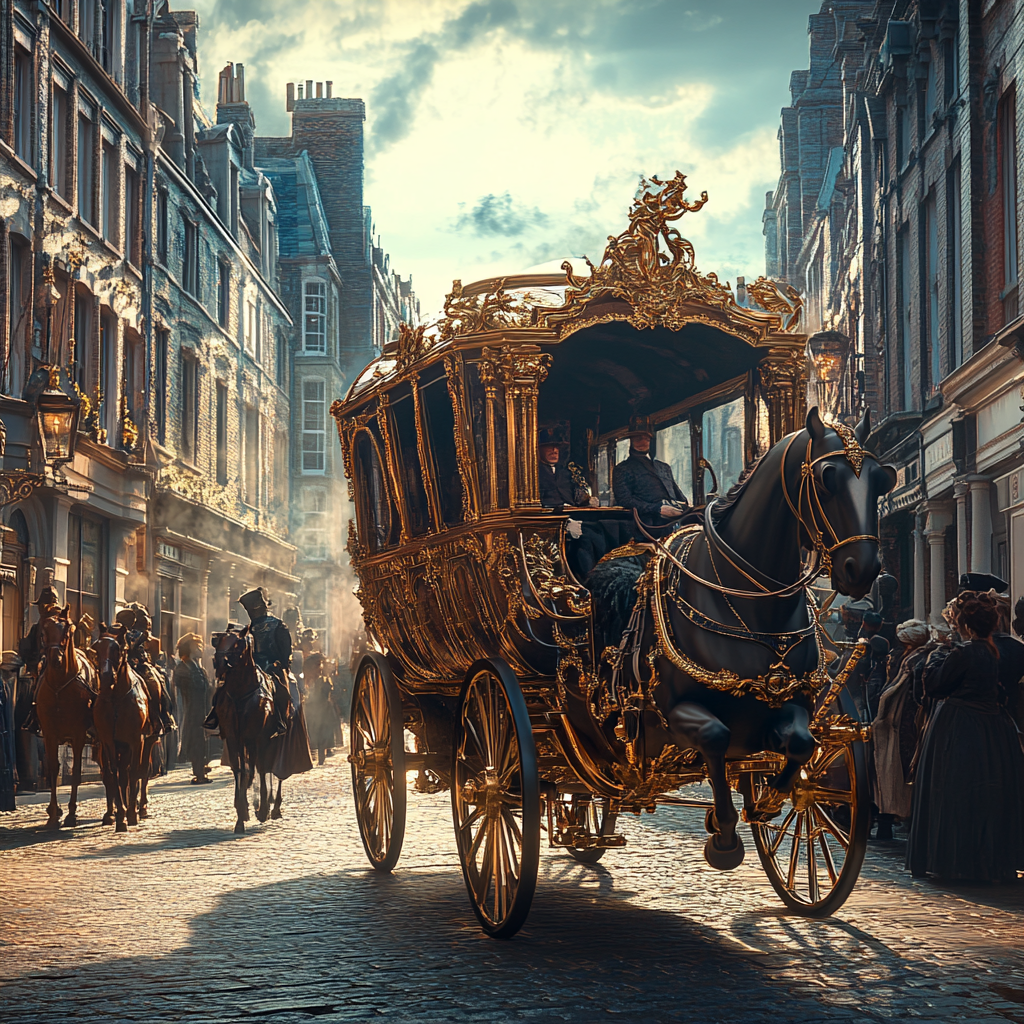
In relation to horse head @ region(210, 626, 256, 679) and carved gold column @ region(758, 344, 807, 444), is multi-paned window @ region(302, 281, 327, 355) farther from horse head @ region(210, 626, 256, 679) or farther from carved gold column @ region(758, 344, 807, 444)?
carved gold column @ region(758, 344, 807, 444)

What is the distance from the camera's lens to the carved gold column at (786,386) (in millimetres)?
8961

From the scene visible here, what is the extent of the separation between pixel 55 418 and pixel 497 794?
36.3 feet

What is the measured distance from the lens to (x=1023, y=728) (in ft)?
32.9

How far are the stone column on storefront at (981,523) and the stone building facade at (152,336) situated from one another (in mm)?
11944

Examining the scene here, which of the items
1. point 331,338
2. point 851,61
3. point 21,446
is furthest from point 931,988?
point 331,338

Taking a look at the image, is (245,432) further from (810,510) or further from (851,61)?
(810,510)

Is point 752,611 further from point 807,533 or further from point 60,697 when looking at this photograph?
point 60,697

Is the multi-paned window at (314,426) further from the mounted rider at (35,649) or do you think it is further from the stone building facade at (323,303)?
the mounted rider at (35,649)

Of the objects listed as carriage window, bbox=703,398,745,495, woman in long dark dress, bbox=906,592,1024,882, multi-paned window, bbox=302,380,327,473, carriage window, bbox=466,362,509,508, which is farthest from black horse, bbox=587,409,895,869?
multi-paned window, bbox=302,380,327,473

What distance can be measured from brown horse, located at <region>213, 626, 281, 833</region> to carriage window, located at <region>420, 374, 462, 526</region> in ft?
14.6

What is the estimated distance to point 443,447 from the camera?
33.2ft

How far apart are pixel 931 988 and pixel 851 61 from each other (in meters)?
32.3

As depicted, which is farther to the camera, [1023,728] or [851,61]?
[851,61]

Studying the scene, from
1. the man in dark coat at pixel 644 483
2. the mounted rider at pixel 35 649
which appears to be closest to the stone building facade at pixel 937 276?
the man in dark coat at pixel 644 483
